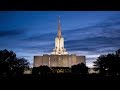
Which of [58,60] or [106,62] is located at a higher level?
[58,60]

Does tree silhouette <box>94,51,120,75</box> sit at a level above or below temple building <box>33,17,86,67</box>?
below

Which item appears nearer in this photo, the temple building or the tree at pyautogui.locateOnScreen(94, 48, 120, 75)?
the tree at pyautogui.locateOnScreen(94, 48, 120, 75)

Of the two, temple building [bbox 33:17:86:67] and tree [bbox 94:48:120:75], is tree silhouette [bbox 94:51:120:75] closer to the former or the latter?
tree [bbox 94:48:120:75]

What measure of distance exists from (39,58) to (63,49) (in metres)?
12.5

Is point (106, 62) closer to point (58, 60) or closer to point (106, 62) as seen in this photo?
point (106, 62)

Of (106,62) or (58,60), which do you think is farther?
(58,60)

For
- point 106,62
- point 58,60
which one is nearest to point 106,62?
point 106,62

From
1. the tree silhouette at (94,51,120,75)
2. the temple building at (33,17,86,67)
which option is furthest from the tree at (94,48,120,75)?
the temple building at (33,17,86,67)

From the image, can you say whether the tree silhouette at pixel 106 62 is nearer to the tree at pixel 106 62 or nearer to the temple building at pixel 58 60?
the tree at pixel 106 62

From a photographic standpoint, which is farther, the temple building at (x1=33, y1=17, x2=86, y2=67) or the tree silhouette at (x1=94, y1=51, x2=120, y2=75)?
the temple building at (x1=33, y1=17, x2=86, y2=67)

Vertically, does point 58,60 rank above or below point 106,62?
above
